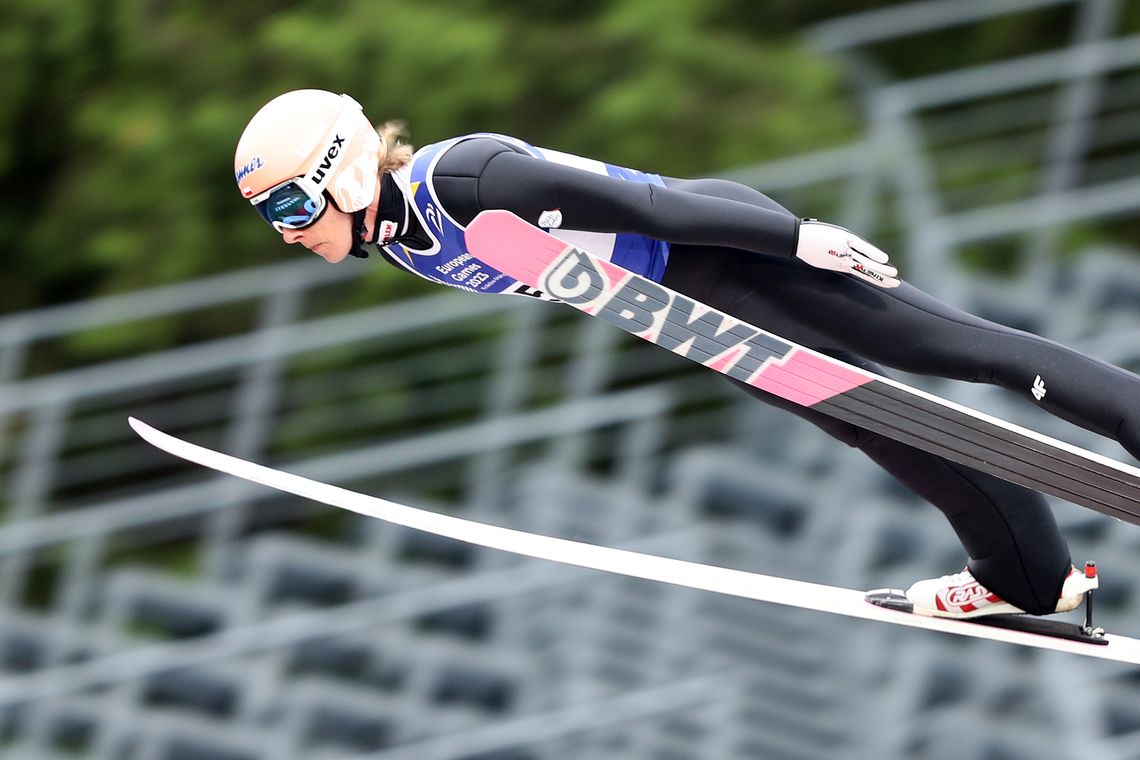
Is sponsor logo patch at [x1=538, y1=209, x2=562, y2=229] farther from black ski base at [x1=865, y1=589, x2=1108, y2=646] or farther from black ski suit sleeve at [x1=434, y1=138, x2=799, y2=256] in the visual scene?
black ski base at [x1=865, y1=589, x2=1108, y2=646]

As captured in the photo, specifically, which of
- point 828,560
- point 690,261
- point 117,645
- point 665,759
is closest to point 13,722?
point 117,645

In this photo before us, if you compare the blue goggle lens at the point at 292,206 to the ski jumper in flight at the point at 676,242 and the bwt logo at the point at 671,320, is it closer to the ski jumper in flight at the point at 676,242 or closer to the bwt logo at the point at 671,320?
the ski jumper in flight at the point at 676,242

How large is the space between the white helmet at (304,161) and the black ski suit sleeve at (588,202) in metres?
0.16

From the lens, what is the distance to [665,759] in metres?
5.88

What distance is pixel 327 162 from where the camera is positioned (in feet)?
11.4

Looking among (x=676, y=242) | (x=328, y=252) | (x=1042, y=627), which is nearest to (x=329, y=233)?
(x=328, y=252)

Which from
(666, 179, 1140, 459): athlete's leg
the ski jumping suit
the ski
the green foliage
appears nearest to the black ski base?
the ski jumping suit

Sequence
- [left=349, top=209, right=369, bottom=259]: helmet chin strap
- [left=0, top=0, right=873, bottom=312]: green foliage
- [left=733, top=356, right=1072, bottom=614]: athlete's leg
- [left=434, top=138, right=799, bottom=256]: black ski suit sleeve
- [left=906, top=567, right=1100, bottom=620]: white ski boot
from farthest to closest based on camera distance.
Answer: [left=0, top=0, right=873, bottom=312]: green foliage < [left=906, top=567, right=1100, bottom=620]: white ski boot < [left=733, top=356, right=1072, bottom=614]: athlete's leg < [left=349, top=209, right=369, bottom=259]: helmet chin strap < [left=434, top=138, right=799, bottom=256]: black ski suit sleeve

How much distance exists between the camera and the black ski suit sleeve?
135 inches

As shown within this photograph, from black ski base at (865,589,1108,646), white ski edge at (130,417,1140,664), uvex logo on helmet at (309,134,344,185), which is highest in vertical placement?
uvex logo on helmet at (309,134,344,185)

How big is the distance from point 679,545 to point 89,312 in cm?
248

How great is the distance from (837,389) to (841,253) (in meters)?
0.30

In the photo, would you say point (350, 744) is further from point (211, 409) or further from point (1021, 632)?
point (1021, 632)

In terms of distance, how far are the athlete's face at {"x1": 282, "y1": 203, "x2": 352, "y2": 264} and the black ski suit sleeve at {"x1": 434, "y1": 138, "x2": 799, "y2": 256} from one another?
0.20 meters
